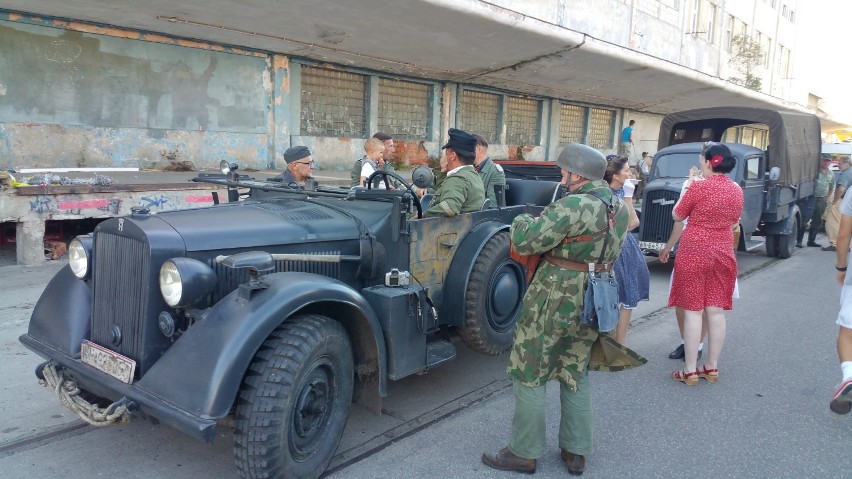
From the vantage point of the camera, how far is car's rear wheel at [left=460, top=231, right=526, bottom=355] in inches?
159

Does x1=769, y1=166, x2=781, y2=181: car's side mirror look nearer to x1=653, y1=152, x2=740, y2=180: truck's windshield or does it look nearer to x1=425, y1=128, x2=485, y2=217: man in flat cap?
x1=653, y1=152, x2=740, y2=180: truck's windshield

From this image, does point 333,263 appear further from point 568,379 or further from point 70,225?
point 70,225

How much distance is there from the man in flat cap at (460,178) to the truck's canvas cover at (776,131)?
755cm

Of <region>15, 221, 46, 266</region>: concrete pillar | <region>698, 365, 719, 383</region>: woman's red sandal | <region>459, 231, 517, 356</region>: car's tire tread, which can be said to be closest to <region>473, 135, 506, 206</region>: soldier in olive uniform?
<region>459, 231, 517, 356</region>: car's tire tread

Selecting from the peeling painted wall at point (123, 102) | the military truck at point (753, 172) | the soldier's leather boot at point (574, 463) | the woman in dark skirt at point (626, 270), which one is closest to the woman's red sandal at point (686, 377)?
the woman in dark skirt at point (626, 270)

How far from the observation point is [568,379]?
10.0ft

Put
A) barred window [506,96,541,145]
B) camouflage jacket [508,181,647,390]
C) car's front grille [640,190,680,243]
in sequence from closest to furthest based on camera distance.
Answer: camouflage jacket [508,181,647,390] < car's front grille [640,190,680,243] < barred window [506,96,541,145]

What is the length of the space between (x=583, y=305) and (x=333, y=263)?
142 centimetres

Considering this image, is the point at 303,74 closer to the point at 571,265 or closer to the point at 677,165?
the point at 677,165

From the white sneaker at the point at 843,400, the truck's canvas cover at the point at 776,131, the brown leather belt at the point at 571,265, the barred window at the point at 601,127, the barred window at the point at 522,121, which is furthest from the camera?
the barred window at the point at 601,127

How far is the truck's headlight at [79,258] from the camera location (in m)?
3.07

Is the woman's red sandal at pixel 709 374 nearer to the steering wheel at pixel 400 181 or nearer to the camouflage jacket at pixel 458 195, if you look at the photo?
the camouflage jacket at pixel 458 195

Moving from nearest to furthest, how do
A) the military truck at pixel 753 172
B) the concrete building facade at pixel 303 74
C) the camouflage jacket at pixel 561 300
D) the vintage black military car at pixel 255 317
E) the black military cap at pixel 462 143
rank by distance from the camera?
the vintage black military car at pixel 255 317 → the camouflage jacket at pixel 561 300 → the black military cap at pixel 462 143 → the military truck at pixel 753 172 → the concrete building facade at pixel 303 74

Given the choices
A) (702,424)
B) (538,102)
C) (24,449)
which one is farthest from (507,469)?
(538,102)
